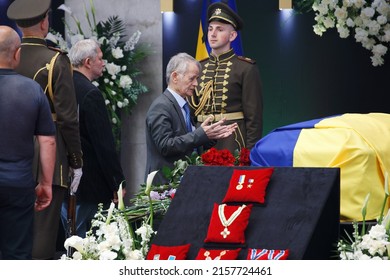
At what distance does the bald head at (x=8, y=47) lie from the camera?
5395 mm

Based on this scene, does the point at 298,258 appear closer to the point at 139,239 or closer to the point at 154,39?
the point at 139,239

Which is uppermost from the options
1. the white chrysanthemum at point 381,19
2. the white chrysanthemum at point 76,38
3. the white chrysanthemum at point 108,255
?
the white chrysanthemum at point 381,19

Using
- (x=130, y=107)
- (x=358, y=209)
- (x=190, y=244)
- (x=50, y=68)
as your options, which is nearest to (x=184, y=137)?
(x=50, y=68)

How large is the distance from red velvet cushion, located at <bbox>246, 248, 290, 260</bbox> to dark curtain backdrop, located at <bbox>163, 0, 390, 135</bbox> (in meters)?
5.34

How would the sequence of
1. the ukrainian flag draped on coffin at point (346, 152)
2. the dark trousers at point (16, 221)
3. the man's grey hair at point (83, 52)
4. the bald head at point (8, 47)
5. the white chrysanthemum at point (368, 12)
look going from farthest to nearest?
1. the white chrysanthemum at point (368, 12)
2. the man's grey hair at point (83, 52)
3. the bald head at point (8, 47)
4. the dark trousers at point (16, 221)
5. the ukrainian flag draped on coffin at point (346, 152)

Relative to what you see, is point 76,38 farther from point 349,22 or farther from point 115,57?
point 349,22

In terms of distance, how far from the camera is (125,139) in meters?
9.84

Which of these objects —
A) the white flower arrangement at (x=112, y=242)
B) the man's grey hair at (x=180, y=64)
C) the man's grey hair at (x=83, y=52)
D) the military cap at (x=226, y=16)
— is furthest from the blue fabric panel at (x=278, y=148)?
the military cap at (x=226, y=16)

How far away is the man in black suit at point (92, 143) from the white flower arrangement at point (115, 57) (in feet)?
7.77

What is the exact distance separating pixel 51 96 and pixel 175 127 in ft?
2.44

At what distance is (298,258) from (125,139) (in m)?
5.96

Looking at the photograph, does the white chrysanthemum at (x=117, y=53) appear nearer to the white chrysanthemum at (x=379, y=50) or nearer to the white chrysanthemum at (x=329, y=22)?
the white chrysanthemum at (x=329, y=22)

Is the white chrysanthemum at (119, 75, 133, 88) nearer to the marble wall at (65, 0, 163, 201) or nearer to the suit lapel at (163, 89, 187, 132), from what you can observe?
the marble wall at (65, 0, 163, 201)

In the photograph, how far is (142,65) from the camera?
976 cm
